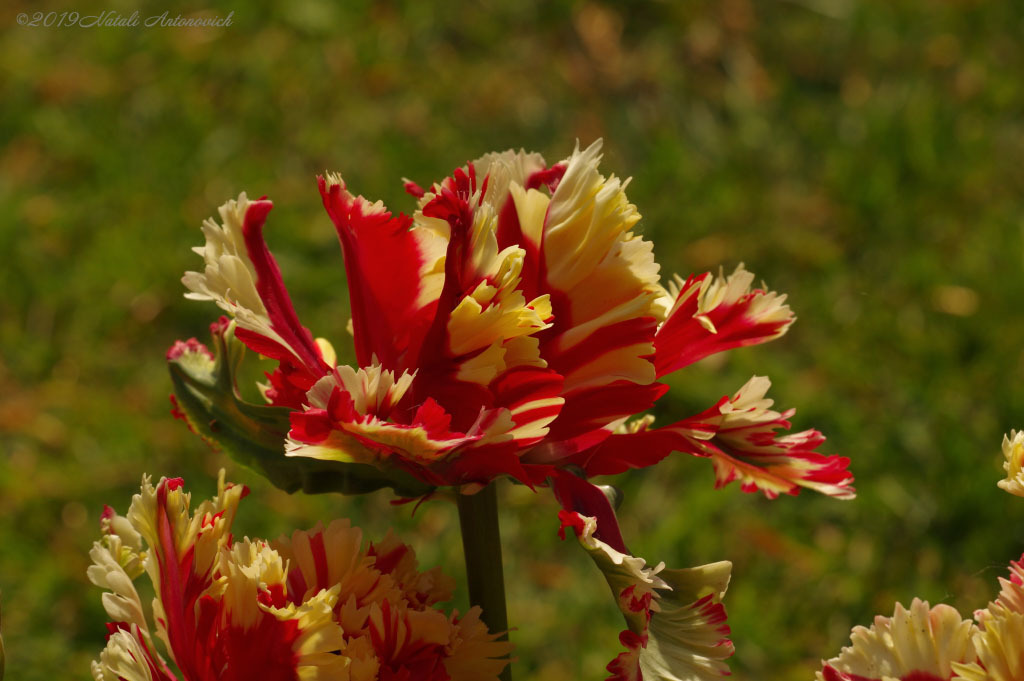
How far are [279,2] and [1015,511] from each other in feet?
5.28

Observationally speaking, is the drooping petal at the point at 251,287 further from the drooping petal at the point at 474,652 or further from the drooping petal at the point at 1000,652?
the drooping petal at the point at 1000,652

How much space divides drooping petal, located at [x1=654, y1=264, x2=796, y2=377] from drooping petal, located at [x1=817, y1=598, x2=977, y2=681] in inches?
4.9

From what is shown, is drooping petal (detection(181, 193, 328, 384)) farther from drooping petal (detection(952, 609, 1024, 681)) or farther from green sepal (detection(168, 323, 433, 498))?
drooping petal (detection(952, 609, 1024, 681))

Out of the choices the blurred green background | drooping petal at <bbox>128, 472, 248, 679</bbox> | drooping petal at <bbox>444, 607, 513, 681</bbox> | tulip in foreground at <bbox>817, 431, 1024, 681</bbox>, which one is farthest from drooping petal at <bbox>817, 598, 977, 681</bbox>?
the blurred green background

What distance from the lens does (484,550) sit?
496 millimetres

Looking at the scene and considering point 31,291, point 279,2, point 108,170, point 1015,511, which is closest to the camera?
point 1015,511

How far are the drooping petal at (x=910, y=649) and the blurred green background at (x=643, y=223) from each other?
3.20ft

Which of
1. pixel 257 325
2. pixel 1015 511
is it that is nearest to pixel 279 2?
pixel 1015 511

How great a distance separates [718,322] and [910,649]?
Answer: 0.15m

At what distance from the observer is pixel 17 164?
2.19 m

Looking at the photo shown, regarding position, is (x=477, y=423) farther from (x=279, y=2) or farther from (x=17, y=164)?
(x=279, y=2)

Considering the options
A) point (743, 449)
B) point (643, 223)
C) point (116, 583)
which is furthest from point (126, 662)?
point (643, 223)

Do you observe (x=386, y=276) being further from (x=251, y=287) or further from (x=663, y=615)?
(x=663, y=615)

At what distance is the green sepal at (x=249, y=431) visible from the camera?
1.62 ft
